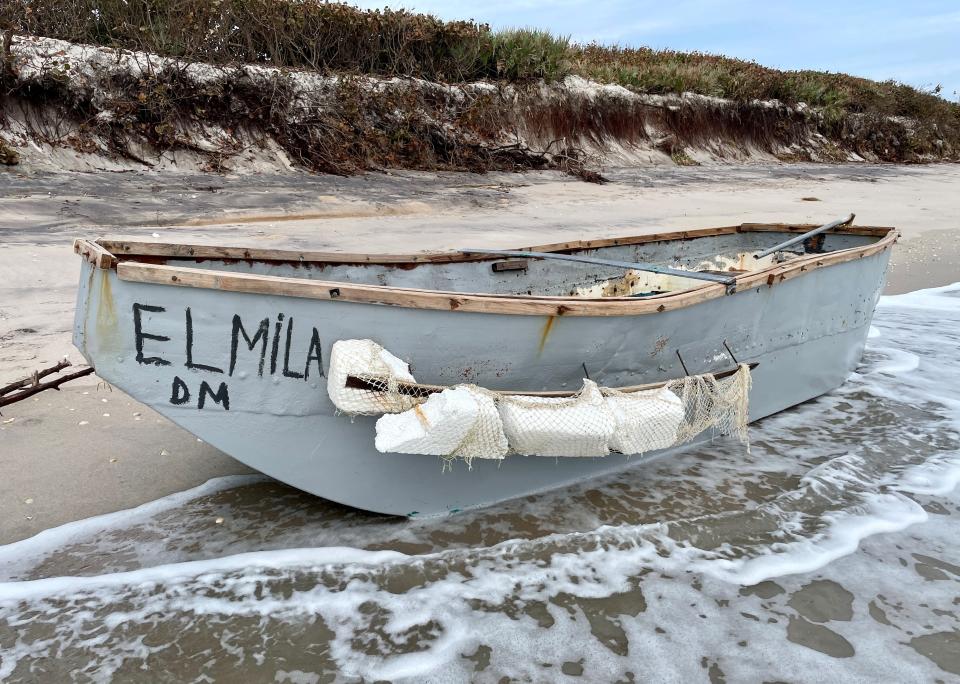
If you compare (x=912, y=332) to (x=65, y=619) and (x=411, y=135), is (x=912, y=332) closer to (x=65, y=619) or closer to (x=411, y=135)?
(x=65, y=619)

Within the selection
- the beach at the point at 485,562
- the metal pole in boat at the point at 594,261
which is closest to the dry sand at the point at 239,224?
the beach at the point at 485,562

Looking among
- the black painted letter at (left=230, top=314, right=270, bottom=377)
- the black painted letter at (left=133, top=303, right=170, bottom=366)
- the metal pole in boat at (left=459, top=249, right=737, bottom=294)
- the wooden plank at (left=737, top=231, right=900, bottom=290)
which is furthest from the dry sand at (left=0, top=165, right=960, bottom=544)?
the wooden plank at (left=737, top=231, right=900, bottom=290)

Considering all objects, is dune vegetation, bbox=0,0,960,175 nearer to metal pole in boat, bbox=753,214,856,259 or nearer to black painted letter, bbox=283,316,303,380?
metal pole in boat, bbox=753,214,856,259

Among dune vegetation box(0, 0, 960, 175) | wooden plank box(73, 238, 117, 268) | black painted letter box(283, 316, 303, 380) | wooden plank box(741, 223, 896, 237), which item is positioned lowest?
black painted letter box(283, 316, 303, 380)

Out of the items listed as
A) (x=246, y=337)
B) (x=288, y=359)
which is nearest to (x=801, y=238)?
(x=288, y=359)

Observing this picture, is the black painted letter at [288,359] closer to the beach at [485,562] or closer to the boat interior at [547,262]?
the boat interior at [547,262]

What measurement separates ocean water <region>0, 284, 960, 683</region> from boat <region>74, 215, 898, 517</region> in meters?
0.28

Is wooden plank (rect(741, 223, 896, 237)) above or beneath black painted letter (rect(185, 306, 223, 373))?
above

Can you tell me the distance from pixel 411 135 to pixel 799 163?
1151 centimetres

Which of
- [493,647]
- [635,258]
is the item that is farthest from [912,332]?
[493,647]

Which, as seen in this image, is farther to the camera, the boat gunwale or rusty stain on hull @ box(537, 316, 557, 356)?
rusty stain on hull @ box(537, 316, 557, 356)

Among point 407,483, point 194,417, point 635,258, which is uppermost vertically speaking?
point 635,258

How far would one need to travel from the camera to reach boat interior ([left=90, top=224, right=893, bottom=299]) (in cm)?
361

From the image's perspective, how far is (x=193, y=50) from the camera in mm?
11164
